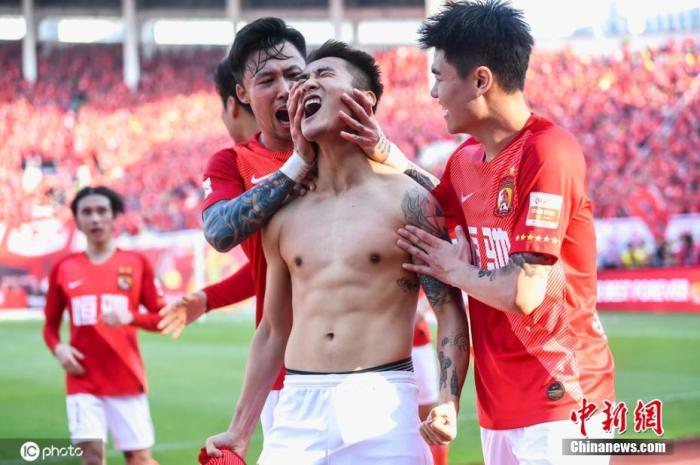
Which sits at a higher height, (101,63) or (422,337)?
(101,63)

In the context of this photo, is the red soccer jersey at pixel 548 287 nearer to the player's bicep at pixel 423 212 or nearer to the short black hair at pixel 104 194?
the player's bicep at pixel 423 212

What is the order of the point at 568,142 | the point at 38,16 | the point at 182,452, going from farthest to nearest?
the point at 38,16, the point at 182,452, the point at 568,142

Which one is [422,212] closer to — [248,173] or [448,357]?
[448,357]

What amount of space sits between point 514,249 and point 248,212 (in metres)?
1.06

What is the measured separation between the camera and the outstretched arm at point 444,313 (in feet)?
11.7

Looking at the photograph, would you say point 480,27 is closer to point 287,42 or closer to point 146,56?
point 287,42

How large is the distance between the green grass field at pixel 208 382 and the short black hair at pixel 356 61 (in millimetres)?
5428

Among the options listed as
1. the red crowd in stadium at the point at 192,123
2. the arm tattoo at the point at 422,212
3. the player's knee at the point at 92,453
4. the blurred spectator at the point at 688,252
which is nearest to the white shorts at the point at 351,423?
the arm tattoo at the point at 422,212

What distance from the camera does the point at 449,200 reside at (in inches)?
150

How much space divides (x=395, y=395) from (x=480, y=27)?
135cm

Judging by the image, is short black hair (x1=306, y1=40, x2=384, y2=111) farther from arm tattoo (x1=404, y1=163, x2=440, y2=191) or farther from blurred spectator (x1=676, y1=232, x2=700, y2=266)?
blurred spectator (x1=676, y1=232, x2=700, y2=266)

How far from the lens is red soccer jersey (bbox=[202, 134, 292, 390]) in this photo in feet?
14.5

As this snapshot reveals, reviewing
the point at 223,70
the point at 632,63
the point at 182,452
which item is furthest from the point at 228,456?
the point at 632,63

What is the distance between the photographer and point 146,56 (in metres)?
43.5
